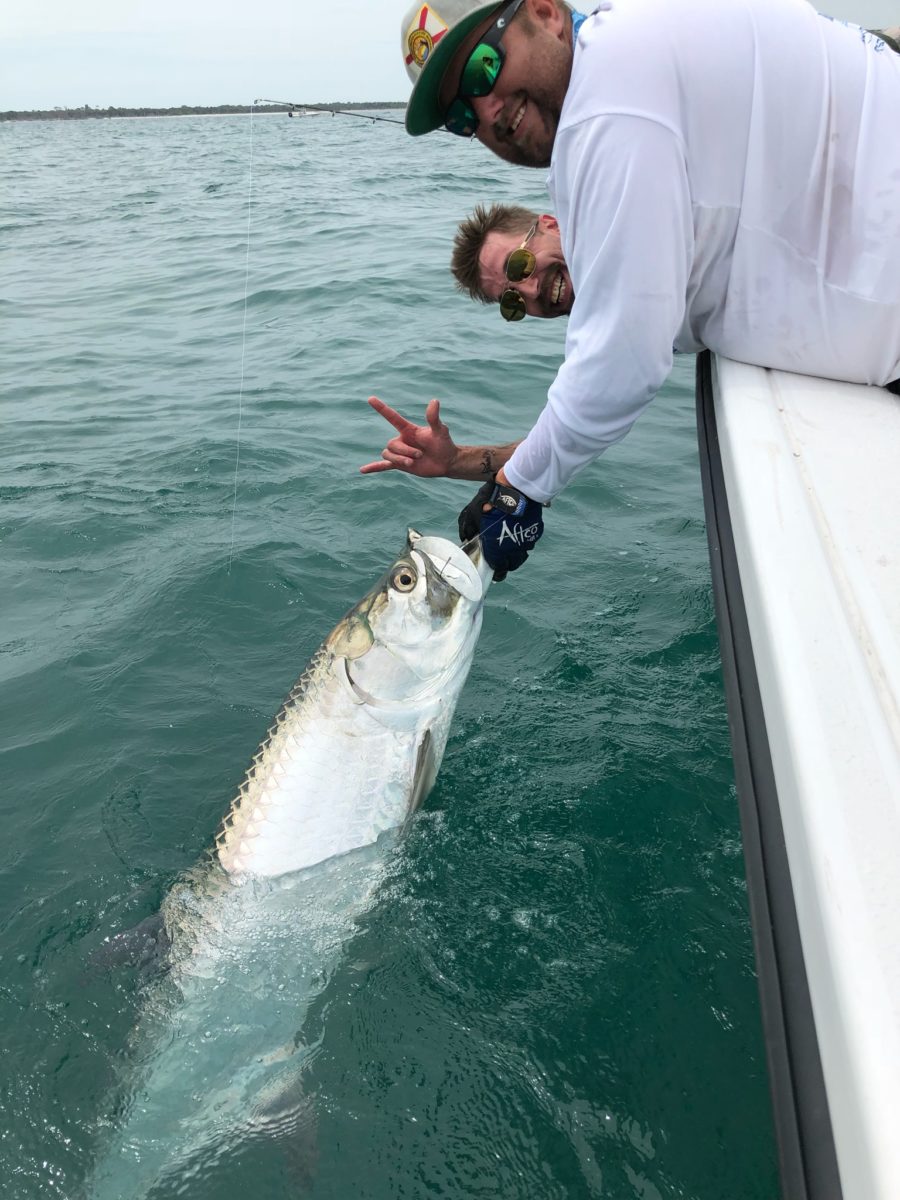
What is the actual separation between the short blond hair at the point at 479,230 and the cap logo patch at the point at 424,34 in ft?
6.05

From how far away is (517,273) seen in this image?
12.6ft

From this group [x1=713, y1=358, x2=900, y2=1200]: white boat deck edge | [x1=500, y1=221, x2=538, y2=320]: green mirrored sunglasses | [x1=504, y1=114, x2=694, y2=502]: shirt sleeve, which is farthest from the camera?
[x1=500, y1=221, x2=538, y2=320]: green mirrored sunglasses

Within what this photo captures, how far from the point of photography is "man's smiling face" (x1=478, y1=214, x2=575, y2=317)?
382cm

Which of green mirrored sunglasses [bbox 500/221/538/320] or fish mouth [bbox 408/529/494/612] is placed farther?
green mirrored sunglasses [bbox 500/221/538/320]

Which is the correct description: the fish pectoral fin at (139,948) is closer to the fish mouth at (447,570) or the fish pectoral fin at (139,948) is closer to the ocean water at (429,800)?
the ocean water at (429,800)

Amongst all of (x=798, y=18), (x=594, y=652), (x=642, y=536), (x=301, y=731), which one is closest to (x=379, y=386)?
(x=642, y=536)

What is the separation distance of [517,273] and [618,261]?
1.99 meters

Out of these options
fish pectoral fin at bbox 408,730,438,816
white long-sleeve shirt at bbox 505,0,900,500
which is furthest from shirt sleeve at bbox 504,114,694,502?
fish pectoral fin at bbox 408,730,438,816

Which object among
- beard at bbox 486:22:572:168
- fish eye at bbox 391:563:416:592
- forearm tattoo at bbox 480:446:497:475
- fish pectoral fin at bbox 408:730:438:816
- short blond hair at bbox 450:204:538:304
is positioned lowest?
fish pectoral fin at bbox 408:730:438:816

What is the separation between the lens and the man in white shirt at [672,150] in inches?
75.1

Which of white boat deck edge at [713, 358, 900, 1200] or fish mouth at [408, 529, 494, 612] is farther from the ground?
white boat deck edge at [713, 358, 900, 1200]

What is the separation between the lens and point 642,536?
5.20 meters

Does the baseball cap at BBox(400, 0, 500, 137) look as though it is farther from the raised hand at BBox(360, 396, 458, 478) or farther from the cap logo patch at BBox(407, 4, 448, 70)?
the raised hand at BBox(360, 396, 458, 478)

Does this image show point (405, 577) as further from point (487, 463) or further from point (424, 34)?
point (424, 34)
